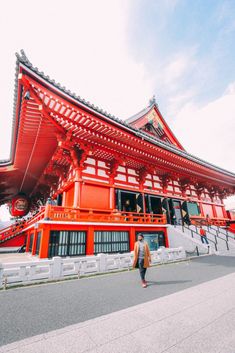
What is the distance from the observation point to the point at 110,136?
1002 cm

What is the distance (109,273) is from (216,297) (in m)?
3.94

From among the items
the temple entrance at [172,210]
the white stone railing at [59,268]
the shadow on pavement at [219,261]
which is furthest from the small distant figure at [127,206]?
the shadow on pavement at [219,261]

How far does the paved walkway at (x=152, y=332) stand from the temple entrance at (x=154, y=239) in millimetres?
7552

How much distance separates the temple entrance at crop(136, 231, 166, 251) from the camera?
1112 centimetres

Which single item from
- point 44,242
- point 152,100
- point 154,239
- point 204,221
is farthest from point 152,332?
point 152,100

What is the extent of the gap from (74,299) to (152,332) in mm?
2189

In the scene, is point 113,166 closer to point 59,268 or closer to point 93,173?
point 93,173

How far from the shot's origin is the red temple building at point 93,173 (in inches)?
307

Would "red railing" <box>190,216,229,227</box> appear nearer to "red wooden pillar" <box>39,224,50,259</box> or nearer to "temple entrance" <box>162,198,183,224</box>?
"temple entrance" <box>162,198,183,224</box>

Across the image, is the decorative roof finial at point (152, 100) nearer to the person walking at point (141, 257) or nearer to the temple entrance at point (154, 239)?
the temple entrance at point (154, 239)

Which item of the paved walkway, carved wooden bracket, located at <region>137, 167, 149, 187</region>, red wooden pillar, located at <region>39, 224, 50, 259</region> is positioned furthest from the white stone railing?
carved wooden bracket, located at <region>137, 167, 149, 187</region>

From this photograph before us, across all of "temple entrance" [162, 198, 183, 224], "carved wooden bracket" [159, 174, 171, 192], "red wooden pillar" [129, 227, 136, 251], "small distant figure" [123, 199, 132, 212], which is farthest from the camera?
"small distant figure" [123, 199, 132, 212]

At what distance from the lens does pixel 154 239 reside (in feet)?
37.7

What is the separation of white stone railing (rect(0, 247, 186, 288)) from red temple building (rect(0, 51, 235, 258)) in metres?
1.65
